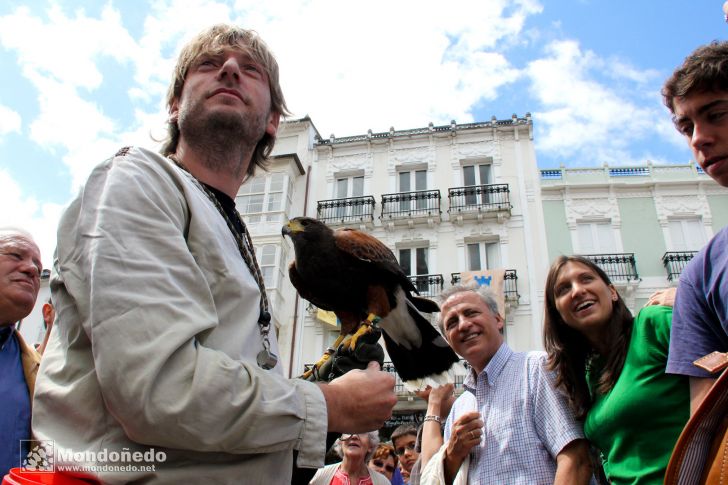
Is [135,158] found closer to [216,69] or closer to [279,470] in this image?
[216,69]

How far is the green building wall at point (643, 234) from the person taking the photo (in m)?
18.5

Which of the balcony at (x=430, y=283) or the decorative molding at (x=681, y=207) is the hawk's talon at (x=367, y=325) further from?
the decorative molding at (x=681, y=207)

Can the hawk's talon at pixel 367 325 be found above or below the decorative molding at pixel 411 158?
below

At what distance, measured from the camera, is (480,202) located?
20016 millimetres

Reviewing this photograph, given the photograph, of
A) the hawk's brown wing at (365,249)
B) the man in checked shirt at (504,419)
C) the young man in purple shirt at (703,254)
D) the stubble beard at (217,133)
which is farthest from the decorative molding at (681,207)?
the stubble beard at (217,133)

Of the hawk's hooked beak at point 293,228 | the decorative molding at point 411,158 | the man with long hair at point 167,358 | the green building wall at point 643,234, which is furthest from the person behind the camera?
the decorative molding at point 411,158

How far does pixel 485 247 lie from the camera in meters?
19.5

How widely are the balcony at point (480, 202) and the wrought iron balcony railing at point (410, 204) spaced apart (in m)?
0.71

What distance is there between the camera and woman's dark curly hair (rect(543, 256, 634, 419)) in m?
2.88

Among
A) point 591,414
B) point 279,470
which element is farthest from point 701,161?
point 279,470

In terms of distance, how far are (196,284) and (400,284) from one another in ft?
7.45

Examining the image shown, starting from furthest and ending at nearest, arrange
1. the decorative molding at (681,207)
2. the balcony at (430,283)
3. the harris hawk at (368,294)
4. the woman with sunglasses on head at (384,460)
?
1. the decorative molding at (681,207)
2. the balcony at (430,283)
3. the woman with sunglasses on head at (384,460)
4. the harris hawk at (368,294)

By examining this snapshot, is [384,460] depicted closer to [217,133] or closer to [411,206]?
[217,133]

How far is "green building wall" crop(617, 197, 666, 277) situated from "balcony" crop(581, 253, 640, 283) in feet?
1.59
